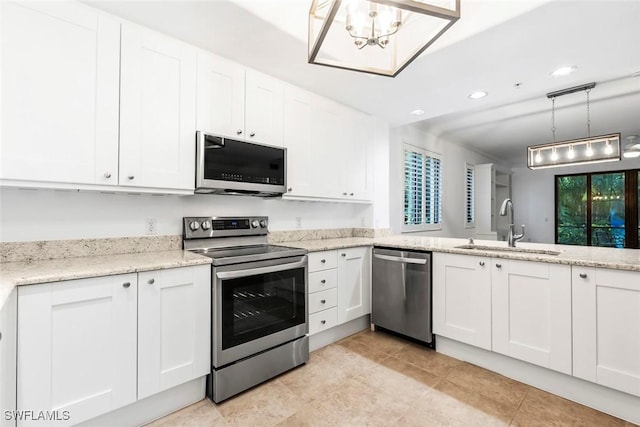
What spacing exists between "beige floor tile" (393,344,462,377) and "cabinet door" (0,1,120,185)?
8.40 ft

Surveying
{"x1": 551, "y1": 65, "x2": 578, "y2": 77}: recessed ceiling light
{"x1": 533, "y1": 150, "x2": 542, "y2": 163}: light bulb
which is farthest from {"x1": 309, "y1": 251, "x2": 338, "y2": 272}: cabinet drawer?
{"x1": 533, "y1": 150, "x2": 542, "y2": 163}: light bulb

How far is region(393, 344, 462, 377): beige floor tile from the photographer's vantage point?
2315 mm

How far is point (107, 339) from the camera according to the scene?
4.95ft

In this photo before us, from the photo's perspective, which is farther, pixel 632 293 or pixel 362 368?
pixel 362 368

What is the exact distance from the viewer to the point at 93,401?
1476mm

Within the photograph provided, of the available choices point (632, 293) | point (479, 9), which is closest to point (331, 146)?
point (479, 9)

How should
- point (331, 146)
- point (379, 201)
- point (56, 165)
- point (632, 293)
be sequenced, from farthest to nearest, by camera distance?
point (379, 201) → point (331, 146) → point (632, 293) → point (56, 165)

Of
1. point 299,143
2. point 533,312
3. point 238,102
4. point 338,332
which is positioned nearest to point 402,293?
point 338,332

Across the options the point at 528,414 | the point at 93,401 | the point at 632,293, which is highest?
the point at 632,293

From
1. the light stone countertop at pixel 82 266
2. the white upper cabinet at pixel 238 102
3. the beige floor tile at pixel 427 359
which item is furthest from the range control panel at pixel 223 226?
the beige floor tile at pixel 427 359

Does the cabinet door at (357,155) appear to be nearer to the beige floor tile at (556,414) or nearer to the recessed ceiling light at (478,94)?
the recessed ceiling light at (478,94)

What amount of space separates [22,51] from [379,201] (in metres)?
3.19

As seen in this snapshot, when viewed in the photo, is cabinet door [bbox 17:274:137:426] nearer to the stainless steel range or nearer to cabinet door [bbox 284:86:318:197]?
the stainless steel range

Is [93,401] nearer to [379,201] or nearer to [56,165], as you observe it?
[56,165]
